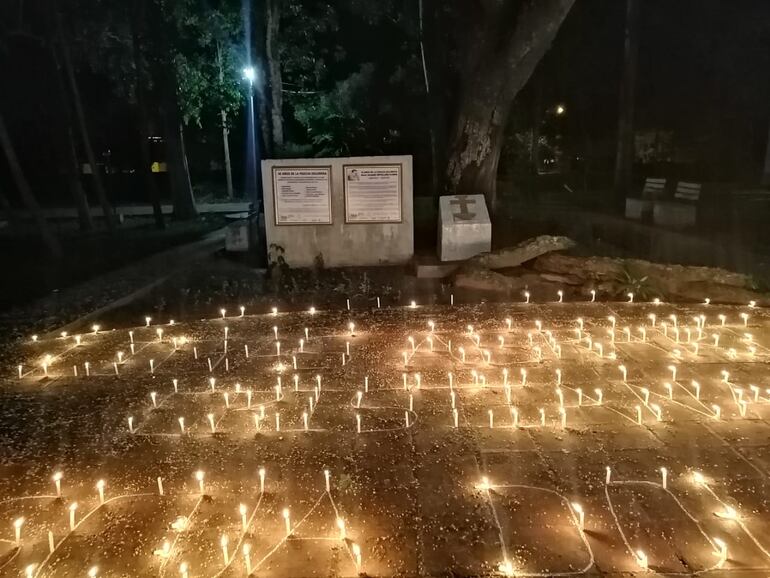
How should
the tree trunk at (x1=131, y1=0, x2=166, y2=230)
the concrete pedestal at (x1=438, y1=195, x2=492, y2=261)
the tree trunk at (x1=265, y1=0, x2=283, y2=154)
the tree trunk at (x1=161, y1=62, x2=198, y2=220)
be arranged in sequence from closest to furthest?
the concrete pedestal at (x1=438, y1=195, x2=492, y2=261)
the tree trunk at (x1=265, y1=0, x2=283, y2=154)
the tree trunk at (x1=131, y1=0, x2=166, y2=230)
the tree trunk at (x1=161, y1=62, x2=198, y2=220)

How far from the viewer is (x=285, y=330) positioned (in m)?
7.84

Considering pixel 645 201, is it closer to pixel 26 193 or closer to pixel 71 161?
pixel 26 193

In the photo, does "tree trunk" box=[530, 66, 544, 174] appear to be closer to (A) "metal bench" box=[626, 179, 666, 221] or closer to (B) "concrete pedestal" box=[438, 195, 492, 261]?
(A) "metal bench" box=[626, 179, 666, 221]

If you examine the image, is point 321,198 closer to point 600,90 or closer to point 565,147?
point 600,90

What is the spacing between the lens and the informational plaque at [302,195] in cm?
1086

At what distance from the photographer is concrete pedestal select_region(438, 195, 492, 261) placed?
10805 millimetres

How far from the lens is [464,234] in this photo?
1082 centimetres

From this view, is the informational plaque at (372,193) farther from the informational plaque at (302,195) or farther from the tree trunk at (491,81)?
the tree trunk at (491,81)

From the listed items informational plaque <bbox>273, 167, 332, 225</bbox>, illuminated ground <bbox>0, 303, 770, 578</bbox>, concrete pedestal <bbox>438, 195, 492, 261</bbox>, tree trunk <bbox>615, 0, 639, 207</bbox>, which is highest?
tree trunk <bbox>615, 0, 639, 207</bbox>

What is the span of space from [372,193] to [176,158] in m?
12.4

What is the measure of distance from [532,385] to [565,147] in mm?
25241

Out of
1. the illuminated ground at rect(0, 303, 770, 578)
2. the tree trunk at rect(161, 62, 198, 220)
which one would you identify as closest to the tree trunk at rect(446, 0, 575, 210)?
the illuminated ground at rect(0, 303, 770, 578)

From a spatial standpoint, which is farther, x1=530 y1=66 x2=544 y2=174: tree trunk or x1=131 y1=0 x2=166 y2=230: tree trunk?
x1=530 y1=66 x2=544 y2=174: tree trunk

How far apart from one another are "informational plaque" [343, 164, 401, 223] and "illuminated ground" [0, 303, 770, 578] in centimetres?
394
